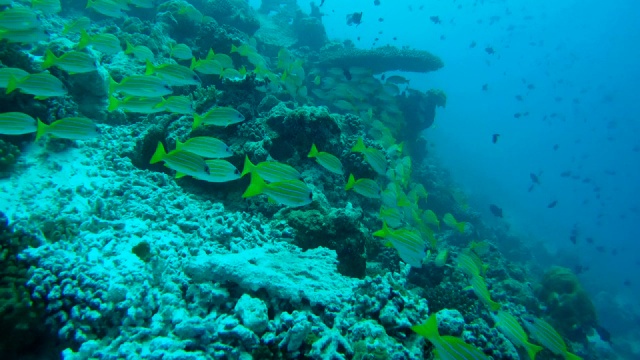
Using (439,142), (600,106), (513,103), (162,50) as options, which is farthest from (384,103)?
(600,106)

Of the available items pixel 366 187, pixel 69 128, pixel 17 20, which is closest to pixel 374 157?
pixel 366 187

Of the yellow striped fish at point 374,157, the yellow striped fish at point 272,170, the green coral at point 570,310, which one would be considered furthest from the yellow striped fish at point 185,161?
the green coral at point 570,310

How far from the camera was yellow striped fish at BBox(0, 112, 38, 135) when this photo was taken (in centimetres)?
419

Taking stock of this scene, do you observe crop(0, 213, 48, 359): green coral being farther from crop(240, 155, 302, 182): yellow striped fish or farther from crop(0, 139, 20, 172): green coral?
crop(240, 155, 302, 182): yellow striped fish

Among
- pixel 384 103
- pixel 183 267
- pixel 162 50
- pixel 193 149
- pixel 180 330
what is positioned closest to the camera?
pixel 180 330

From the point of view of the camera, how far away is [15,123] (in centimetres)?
424

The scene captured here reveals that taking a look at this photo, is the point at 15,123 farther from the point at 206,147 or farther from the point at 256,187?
the point at 256,187

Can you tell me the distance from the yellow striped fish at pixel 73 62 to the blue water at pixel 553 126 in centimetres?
2062

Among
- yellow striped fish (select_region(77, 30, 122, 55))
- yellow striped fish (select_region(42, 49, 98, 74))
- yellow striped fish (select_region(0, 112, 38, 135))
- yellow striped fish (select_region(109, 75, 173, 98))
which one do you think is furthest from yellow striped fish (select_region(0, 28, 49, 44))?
yellow striped fish (select_region(0, 112, 38, 135))

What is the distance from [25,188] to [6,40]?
3463 mm

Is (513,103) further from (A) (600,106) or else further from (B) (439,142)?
(B) (439,142)

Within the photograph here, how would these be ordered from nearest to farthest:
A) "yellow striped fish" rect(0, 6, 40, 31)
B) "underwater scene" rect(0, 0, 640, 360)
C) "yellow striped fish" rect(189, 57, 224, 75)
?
"underwater scene" rect(0, 0, 640, 360), "yellow striped fish" rect(0, 6, 40, 31), "yellow striped fish" rect(189, 57, 224, 75)

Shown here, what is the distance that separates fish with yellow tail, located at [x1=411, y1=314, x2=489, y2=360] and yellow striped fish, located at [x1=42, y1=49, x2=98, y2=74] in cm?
596

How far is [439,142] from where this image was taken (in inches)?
2111
